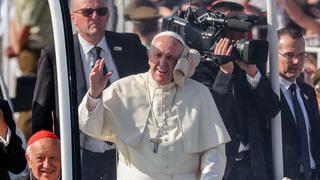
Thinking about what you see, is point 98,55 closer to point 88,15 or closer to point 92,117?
point 88,15

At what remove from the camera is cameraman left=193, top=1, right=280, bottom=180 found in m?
6.80

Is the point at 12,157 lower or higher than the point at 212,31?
lower

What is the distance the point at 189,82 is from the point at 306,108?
88 centimetres

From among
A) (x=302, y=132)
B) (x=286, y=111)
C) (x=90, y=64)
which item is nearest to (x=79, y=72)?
(x=90, y=64)

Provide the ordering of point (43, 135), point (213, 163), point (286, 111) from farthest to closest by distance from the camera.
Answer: point (43, 135), point (286, 111), point (213, 163)

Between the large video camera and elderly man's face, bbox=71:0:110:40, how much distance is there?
1.22ft

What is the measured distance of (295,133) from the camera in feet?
23.1

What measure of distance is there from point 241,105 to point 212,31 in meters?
0.46

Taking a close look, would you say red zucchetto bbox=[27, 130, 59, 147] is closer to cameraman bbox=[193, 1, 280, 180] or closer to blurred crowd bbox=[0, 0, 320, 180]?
blurred crowd bbox=[0, 0, 320, 180]

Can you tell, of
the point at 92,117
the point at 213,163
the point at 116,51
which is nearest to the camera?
the point at 92,117

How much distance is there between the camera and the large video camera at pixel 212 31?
22.2 ft

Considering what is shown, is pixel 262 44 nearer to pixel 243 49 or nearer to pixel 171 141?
pixel 243 49

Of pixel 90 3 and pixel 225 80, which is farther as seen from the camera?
pixel 225 80

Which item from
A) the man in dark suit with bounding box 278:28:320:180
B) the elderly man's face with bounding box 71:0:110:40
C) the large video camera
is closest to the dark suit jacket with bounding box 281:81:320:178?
the man in dark suit with bounding box 278:28:320:180
